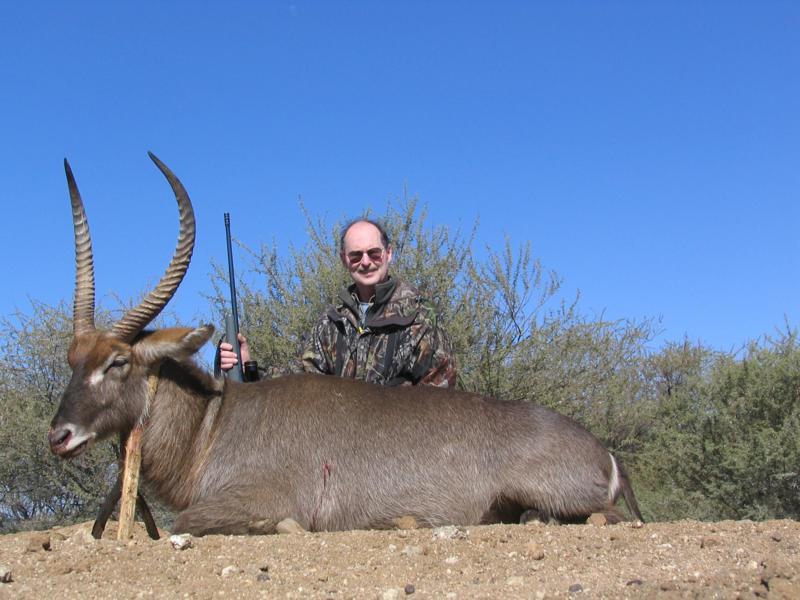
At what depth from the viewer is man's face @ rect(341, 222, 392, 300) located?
25.5ft

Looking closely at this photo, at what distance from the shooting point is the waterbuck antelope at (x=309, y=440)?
6.10 metres

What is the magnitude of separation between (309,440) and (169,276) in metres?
1.53

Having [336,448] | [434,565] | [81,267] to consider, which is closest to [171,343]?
[81,267]

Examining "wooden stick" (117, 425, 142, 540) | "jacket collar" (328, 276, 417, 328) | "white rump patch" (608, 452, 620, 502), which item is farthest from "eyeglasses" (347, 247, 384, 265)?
"white rump patch" (608, 452, 620, 502)

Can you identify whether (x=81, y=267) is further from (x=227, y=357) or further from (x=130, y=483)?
(x=130, y=483)

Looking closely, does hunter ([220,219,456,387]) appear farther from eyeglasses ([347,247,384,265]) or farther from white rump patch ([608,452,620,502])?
white rump patch ([608,452,620,502])

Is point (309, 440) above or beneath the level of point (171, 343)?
beneath

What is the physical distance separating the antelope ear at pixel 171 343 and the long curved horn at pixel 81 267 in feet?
1.30

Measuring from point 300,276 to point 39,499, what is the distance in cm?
487

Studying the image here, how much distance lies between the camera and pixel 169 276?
251 inches

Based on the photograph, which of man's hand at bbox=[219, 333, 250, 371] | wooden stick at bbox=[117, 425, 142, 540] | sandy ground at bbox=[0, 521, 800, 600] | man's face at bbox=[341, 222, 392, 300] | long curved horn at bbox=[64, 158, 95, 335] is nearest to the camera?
sandy ground at bbox=[0, 521, 800, 600]

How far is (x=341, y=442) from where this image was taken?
6.26m

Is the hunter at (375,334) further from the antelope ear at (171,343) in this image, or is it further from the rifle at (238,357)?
the antelope ear at (171,343)

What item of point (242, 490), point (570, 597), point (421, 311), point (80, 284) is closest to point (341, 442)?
point (242, 490)
